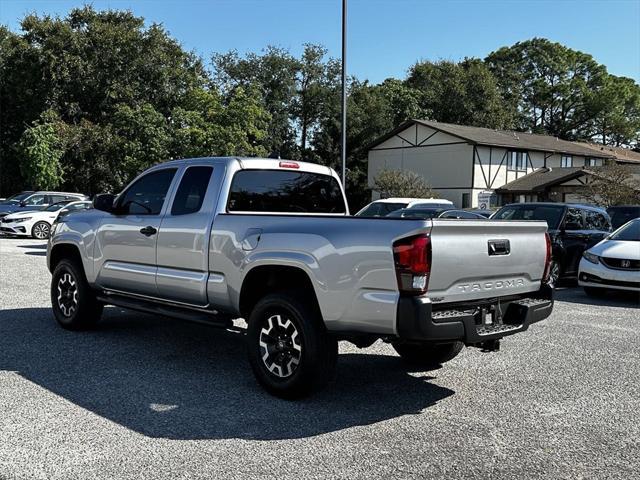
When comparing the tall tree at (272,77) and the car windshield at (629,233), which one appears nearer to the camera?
the car windshield at (629,233)

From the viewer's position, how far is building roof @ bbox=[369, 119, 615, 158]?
43250mm

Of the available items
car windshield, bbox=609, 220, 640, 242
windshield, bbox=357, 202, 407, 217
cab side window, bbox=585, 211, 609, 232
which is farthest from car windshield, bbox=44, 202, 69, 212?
car windshield, bbox=609, 220, 640, 242

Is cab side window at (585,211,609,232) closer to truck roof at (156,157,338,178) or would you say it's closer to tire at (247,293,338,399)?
truck roof at (156,157,338,178)

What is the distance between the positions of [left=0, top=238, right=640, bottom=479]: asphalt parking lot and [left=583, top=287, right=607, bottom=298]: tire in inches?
166

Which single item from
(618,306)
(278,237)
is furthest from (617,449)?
(618,306)

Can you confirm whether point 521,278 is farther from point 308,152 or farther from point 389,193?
point 308,152

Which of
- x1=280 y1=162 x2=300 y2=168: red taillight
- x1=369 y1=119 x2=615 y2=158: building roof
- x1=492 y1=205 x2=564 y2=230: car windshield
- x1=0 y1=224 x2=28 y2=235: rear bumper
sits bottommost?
x1=0 y1=224 x2=28 y2=235: rear bumper

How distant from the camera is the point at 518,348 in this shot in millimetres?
7191

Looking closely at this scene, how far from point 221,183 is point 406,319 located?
245 centimetres

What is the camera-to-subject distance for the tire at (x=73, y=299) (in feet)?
24.0

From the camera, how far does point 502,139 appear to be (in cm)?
4541

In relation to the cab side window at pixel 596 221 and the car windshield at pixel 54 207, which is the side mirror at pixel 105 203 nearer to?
the cab side window at pixel 596 221

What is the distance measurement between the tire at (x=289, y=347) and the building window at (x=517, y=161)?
139ft

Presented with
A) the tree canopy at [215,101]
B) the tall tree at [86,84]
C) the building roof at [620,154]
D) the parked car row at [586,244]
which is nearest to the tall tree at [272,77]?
the tree canopy at [215,101]
